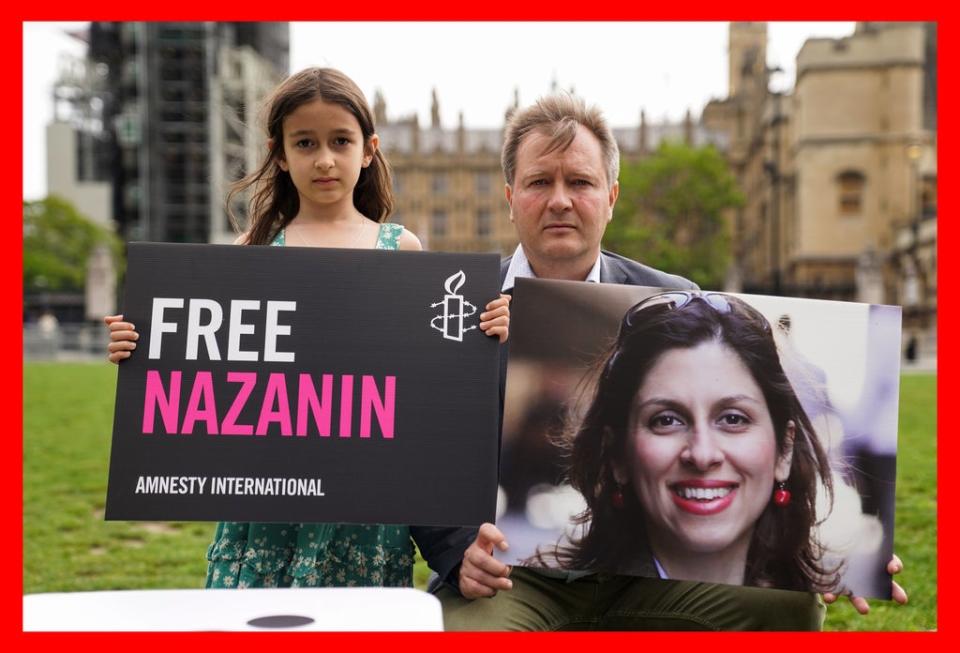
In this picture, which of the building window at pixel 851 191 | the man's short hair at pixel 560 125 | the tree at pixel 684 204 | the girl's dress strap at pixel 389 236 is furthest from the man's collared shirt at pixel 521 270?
the building window at pixel 851 191

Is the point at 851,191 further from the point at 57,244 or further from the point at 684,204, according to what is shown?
the point at 57,244

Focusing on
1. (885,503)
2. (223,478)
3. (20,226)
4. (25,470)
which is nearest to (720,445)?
(885,503)

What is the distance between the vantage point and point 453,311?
8.62ft

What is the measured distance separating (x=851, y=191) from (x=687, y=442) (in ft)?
167

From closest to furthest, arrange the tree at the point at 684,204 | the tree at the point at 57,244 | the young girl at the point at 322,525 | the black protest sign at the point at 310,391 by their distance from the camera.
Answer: the black protest sign at the point at 310,391 < the young girl at the point at 322,525 < the tree at the point at 684,204 < the tree at the point at 57,244

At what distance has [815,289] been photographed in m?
44.4

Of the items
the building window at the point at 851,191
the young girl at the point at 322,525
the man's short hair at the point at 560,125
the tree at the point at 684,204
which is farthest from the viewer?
the tree at the point at 684,204

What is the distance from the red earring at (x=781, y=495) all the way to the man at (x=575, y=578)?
0.35 meters

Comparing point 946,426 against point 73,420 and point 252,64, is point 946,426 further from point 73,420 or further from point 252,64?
point 252,64

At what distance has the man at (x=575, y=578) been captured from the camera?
2.94m

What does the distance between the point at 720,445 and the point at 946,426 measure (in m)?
0.64

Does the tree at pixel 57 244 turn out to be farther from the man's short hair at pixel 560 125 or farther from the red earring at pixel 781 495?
the red earring at pixel 781 495

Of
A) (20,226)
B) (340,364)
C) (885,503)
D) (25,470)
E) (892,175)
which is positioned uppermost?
(892,175)

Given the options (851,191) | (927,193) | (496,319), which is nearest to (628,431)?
(496,319)
